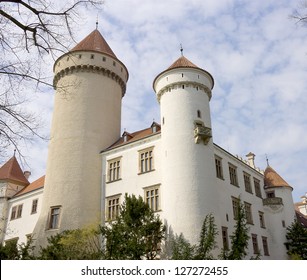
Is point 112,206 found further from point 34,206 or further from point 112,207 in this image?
point 34,206

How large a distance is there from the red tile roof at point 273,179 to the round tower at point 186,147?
41.2 feet

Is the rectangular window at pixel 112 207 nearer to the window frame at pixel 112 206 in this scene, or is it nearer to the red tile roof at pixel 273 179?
the window frame at pixel 112 206

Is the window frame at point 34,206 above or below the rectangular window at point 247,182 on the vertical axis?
below

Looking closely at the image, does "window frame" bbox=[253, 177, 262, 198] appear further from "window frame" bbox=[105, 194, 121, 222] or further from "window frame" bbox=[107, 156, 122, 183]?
"window frame" bbox=[105, 194, 121, 222]

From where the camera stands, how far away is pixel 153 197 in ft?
85.1

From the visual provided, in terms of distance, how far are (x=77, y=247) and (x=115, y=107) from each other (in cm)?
1502

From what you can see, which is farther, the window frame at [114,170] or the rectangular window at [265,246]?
the rectangular window at [265,246]

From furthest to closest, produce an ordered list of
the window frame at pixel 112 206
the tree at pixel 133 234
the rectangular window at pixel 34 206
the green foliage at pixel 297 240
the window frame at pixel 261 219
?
1. the rectangular window at pixel 34 206
2. the window frame at pixel 261 219
3. the green foliage at pixel 297 240
4. the window frame at pixel 112 206
5. the tree at pixel 133 234

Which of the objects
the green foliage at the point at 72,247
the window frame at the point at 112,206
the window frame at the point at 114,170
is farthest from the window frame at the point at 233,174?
the green foliage at the point at 72,247

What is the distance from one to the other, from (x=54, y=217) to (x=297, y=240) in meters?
21.1

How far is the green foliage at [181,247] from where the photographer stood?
66.3 ft

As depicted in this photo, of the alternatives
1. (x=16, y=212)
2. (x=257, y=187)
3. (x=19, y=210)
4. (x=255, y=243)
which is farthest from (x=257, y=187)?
(x=16, y=212)

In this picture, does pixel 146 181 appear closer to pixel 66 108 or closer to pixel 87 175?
pixel 87 175

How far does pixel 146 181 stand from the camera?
26766 mm
